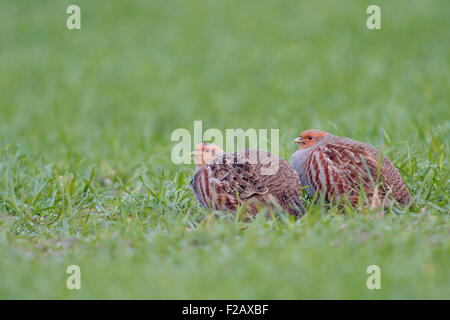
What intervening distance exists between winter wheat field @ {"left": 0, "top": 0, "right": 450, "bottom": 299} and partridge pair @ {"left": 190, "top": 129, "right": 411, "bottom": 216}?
14 cm

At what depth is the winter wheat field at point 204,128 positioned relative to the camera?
116 inches

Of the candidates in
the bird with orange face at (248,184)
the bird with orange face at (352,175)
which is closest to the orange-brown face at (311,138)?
the bird with orange face at (352,175)

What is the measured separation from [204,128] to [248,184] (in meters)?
4.08

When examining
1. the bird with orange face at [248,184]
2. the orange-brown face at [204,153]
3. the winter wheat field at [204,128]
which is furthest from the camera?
the orange-brown face at [204,153]

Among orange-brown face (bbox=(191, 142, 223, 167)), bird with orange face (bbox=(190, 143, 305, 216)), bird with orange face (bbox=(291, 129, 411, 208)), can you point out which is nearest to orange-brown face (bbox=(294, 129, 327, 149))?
bird with orange face (bbox=(291, 129, 411, 208))

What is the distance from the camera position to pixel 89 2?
45.4 feet

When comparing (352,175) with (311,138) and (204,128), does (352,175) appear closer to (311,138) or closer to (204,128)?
(311,138)

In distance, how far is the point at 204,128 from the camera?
7.91 meters

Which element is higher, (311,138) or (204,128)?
(204,128)

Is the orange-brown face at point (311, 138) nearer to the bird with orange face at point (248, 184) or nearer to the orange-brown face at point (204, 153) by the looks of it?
the bird with orange face at point (248, 184)

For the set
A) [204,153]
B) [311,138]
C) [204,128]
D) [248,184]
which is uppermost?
[204,128]

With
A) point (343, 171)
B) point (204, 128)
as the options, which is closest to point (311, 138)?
point (343, 171)
